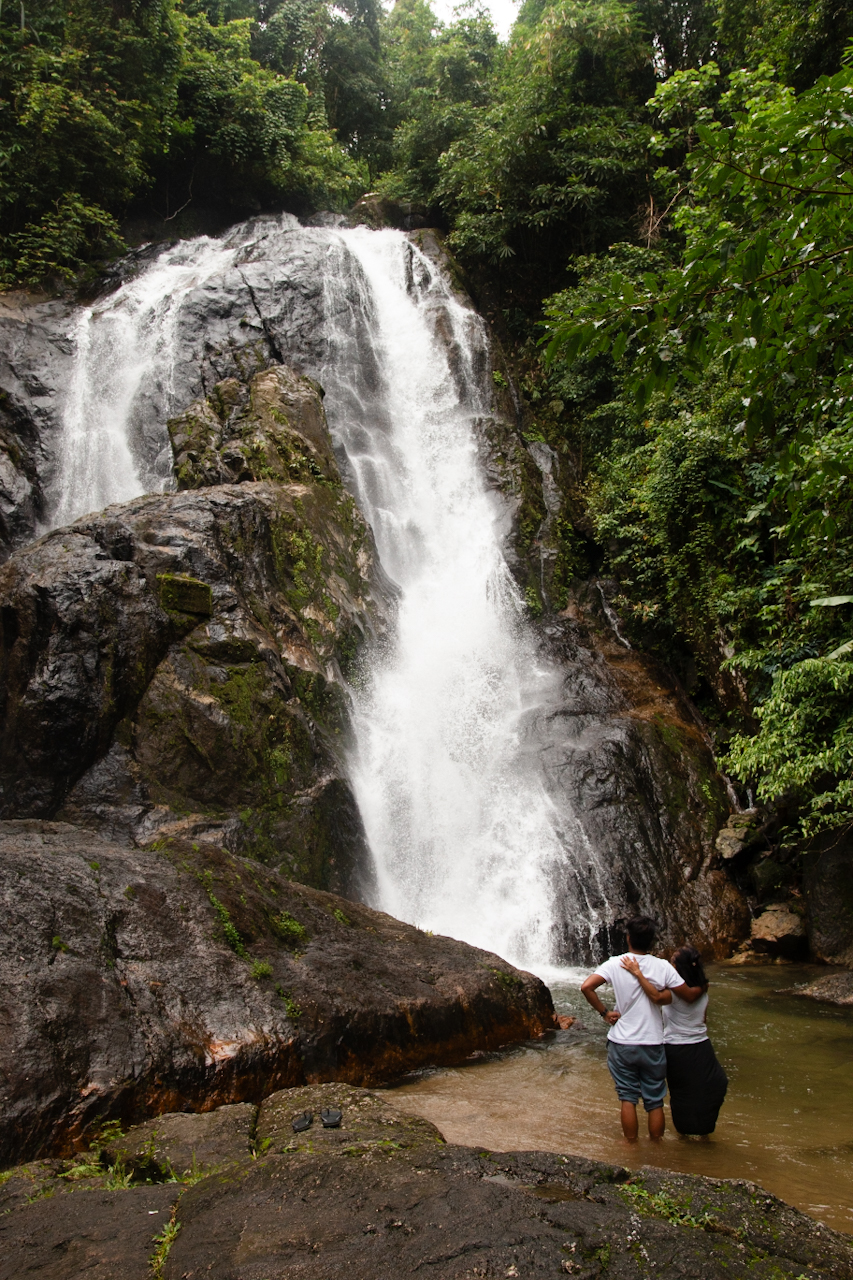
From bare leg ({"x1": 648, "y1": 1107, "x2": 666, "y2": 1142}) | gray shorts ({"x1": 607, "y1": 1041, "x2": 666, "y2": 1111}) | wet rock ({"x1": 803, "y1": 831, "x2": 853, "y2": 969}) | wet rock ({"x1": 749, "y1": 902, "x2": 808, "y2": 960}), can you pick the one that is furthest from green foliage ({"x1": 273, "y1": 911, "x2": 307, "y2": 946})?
wet rock ({"x1": 749, "y1": 902, "x2": 808, "y2": 960})

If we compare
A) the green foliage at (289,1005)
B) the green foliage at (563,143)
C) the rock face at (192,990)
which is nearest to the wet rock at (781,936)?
the rock face at (192,990)

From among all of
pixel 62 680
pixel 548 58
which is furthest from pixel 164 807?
pixel 548 58

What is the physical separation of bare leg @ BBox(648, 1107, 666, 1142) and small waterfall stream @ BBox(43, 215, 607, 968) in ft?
18.0

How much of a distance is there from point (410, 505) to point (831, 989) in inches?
478

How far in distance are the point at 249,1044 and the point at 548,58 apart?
2455 centimetres

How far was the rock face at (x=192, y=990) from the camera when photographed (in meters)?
3.59

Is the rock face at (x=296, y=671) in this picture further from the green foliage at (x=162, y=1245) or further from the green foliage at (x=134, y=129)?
the green foliage at (x=162, y=1245)

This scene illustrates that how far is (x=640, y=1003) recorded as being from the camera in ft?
Answer: 13.8

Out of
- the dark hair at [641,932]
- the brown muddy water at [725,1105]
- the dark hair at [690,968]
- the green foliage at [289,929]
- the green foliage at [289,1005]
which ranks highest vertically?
the green foliage at [289,929]

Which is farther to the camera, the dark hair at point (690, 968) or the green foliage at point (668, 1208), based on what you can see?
the dark hair at point (690, 968)

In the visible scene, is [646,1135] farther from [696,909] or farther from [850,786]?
[696,909]

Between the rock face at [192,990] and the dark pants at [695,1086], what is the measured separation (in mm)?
1805

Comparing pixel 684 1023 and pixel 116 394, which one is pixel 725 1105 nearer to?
pixel 684 1023

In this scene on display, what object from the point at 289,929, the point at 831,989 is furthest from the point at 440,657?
the point at 289,929
